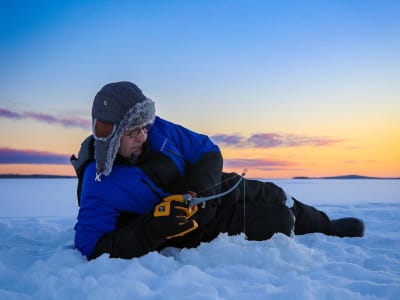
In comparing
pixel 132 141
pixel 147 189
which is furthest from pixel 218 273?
pixel 132 141

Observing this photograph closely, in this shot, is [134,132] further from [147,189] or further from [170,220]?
[170,220]

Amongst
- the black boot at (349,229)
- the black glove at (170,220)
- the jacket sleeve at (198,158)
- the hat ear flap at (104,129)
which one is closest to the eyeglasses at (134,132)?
the hat ear flap at (104,129)

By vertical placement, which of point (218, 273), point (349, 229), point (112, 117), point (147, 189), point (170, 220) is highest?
point (112, 117)

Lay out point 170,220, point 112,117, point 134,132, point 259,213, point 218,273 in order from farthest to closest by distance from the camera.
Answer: point 259,213, point 134,132, point 112,117, point 170,220, point 218,273

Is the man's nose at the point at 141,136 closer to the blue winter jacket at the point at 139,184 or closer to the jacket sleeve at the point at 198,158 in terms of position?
the blue winter jacket at the point at 139,184

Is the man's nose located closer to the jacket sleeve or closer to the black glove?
the jacket sleeve

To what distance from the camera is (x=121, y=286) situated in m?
2.00

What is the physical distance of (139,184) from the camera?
2.97m

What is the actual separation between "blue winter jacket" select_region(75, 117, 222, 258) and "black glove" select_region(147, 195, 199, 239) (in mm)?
207

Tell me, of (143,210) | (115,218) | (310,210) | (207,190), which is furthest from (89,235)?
(310,210)

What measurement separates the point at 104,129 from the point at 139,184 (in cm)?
46

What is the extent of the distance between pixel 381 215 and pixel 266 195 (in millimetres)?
2646

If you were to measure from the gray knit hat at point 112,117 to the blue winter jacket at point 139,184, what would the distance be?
5.8 inches

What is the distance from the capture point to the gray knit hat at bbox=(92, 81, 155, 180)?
278cm
